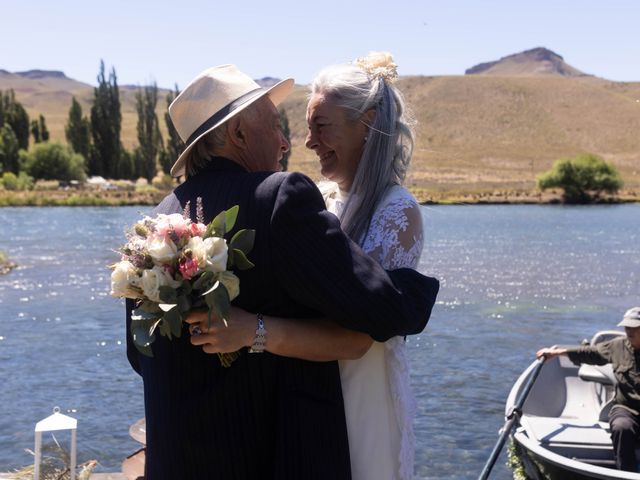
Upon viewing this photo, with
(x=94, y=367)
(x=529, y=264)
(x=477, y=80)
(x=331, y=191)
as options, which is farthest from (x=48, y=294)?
(x=477, y=80)

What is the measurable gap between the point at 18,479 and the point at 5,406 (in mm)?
11017

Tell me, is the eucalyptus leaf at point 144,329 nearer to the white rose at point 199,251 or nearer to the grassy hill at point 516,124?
the white rose at point 199,251

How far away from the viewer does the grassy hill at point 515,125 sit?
120m

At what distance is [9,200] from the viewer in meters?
68.5

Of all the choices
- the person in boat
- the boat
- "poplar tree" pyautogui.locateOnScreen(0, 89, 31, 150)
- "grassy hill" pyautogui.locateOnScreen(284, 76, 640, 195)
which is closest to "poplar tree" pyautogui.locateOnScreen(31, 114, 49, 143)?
"poplar tree" pyautogui.locateOnScreen(0, 89, 31, 150)

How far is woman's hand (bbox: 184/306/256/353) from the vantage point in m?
2.16

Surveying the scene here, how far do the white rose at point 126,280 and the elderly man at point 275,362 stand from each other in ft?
0.62

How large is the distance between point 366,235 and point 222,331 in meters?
0.60

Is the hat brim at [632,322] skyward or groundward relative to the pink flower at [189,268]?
groundward

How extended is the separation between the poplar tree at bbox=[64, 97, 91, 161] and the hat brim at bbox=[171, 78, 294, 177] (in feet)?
279

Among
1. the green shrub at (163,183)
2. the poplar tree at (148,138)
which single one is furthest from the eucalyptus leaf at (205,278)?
the poplar tree at (148,138)

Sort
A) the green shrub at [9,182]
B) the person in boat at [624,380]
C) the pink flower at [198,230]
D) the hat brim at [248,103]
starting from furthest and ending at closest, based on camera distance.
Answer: the green shrub at [9,182] < the person in boat at [624,380] < the hat brim at [248,103] < the pink flower at [198,230]

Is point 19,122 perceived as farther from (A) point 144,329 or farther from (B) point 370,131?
(A) point 144,329

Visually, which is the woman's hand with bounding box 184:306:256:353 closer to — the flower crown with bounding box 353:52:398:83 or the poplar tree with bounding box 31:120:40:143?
the flower crown with bounding box 353:52:398:83
